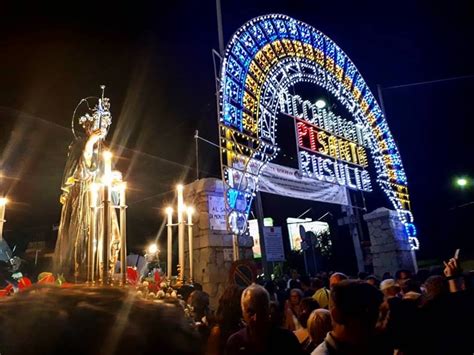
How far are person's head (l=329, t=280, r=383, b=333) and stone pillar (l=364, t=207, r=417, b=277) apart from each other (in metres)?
11.2

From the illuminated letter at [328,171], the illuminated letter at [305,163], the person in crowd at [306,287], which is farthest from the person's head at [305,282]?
the illuminated letter at [328,171]

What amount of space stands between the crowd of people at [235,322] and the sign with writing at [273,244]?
290cm

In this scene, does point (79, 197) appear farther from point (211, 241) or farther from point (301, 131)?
point (301, 131)

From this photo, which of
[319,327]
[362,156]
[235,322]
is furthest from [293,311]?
[362,156]

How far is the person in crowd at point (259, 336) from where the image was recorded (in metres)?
2.45

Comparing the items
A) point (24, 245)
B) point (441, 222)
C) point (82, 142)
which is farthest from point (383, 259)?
point (24, 245)

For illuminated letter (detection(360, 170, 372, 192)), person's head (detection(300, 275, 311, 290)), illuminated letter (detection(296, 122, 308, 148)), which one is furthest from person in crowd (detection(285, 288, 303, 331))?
illuminated letter (detection(360, 170, 372, 192))

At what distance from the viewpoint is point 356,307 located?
1.97 m

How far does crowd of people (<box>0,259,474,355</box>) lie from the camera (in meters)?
Result: 0.88

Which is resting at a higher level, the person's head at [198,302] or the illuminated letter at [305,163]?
the illuminated letter at [305,163]

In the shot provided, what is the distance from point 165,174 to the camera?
8.54 m

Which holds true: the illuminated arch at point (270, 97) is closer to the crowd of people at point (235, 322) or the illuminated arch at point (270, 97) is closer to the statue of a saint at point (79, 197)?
the statue of a saint at point (79, 197)

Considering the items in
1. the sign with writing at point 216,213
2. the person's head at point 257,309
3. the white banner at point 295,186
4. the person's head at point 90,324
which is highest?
the white banner at point 295,186

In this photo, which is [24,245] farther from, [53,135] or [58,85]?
[58,85]
